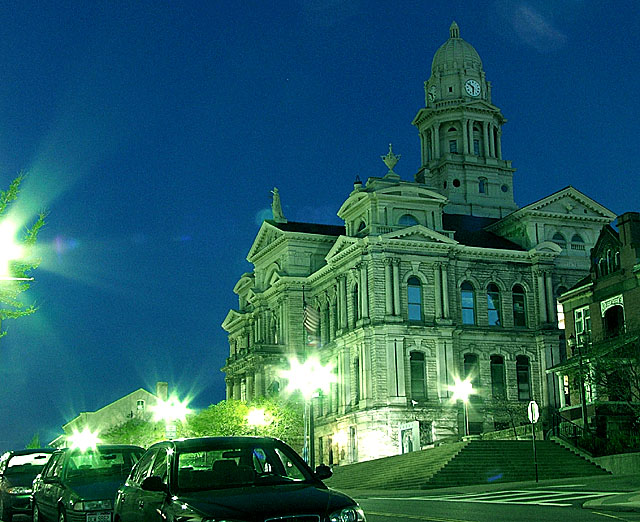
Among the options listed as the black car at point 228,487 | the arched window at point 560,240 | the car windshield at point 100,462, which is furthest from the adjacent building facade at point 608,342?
the black car at point 228,487

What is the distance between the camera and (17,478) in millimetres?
24312

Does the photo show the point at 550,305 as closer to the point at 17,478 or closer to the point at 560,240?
the point at 560,240

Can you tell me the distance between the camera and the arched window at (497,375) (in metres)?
72.8

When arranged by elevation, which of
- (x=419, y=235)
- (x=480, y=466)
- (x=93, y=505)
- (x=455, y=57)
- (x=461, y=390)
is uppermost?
(x=455, y=57)

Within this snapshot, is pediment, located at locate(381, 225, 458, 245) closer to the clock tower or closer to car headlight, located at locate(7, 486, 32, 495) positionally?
the clock tower

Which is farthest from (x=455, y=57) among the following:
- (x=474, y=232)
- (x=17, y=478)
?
(x=17, y=478)

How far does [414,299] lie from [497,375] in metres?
9.34

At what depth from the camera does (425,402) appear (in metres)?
68.1

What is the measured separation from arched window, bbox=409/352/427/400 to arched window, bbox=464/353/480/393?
14.6 feet

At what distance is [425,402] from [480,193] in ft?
105

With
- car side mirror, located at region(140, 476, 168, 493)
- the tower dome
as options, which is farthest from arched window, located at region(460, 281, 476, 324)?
car side mirror, located at region(140, 476, 168, 493)

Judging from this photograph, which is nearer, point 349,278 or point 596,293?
point 596,293

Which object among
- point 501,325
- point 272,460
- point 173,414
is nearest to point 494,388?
point 501,325

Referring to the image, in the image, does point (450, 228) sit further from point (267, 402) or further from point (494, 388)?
point (267, 402)
